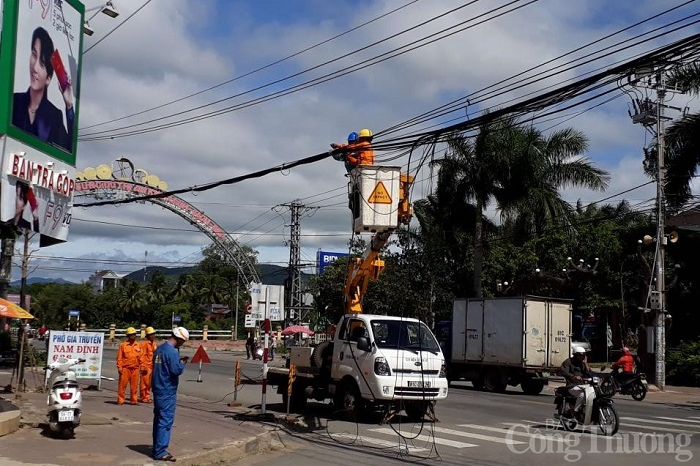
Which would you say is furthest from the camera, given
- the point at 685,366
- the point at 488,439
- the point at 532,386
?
the point at 685,366

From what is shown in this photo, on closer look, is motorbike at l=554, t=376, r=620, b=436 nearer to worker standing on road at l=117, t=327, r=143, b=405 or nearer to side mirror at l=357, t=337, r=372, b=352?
side mirror at l=357, t=337, r=372, b=352

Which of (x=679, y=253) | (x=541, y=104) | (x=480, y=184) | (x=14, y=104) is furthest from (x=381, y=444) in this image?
(x=679, y=253)

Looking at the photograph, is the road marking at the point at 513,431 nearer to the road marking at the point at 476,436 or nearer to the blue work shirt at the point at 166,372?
the road marking at the point at 476,436

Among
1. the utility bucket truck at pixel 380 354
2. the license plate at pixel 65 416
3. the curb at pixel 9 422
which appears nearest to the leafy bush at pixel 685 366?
the utility bucket truck at pixel 380 354

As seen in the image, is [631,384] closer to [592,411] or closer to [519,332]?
[519,332]

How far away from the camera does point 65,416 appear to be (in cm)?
1126

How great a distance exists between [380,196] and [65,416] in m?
6.99

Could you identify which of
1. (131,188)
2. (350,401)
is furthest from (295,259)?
(350,401)

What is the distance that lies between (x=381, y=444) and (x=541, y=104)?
20.2ft

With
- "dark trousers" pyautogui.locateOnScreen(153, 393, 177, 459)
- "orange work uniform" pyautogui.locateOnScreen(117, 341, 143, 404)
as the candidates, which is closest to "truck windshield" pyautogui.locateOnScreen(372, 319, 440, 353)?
"orange work uniform" pyautogui.locateOnScreen(117, 341, 143, 404)

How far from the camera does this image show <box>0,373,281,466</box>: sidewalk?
32.9 ft

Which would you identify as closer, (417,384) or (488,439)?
(488,439)

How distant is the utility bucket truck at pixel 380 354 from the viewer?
14.9 metres

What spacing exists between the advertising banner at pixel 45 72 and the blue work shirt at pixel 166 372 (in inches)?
197
